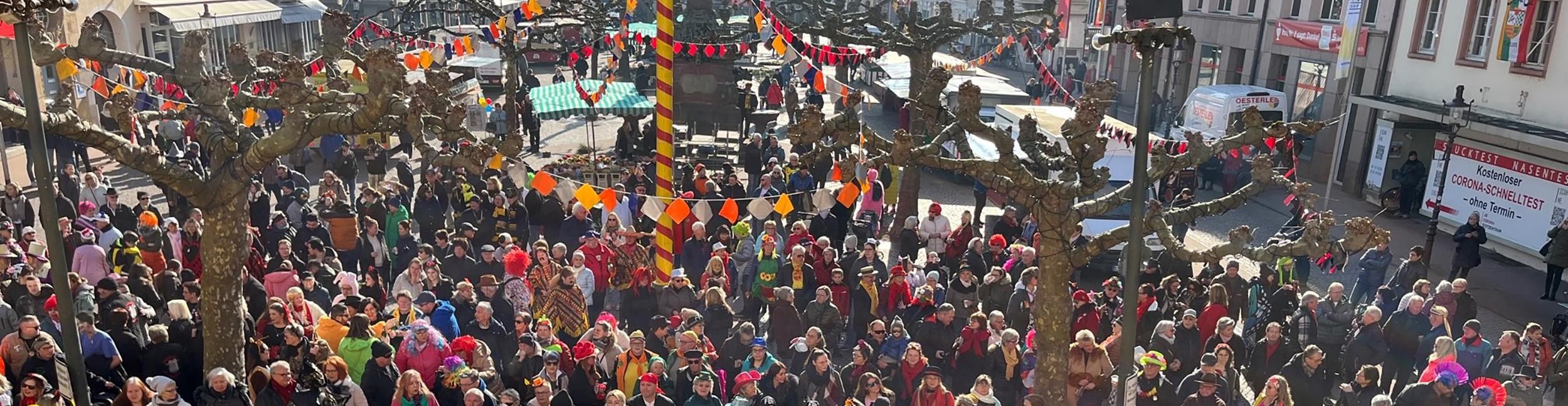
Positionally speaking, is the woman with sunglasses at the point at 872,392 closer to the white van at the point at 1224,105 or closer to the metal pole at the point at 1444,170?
the metal pole at the point at 1444,170

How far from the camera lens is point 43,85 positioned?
77.3ft

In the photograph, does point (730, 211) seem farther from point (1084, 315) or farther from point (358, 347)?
point (358, 347)

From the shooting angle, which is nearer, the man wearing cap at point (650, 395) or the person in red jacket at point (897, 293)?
the man wearing cap at point (650, 395)

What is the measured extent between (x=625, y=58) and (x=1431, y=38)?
779 inches

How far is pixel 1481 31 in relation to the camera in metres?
18.7

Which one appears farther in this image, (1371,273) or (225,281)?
(1371,273)

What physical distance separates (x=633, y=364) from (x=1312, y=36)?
2192cm

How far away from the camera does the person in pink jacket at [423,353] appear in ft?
28.7

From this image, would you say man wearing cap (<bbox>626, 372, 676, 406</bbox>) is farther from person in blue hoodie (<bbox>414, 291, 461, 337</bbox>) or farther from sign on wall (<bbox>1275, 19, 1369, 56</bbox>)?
sign on wall (<bbox>1275, 19, 1369, 56</bbox>)

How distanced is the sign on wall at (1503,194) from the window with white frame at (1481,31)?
1.44 meters

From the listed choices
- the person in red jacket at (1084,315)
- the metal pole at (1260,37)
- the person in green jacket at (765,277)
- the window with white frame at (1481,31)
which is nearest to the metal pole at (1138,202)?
the person in red jacket at (1084,315)

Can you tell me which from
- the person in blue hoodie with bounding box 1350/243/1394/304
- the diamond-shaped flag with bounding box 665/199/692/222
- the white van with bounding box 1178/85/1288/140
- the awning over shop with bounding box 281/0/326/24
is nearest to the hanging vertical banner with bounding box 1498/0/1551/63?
the white van with bounding box 1178/85/1288/140

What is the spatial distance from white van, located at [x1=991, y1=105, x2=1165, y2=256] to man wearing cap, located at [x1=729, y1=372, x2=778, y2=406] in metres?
4.68

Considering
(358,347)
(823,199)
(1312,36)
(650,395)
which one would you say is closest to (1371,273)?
(823,199)
